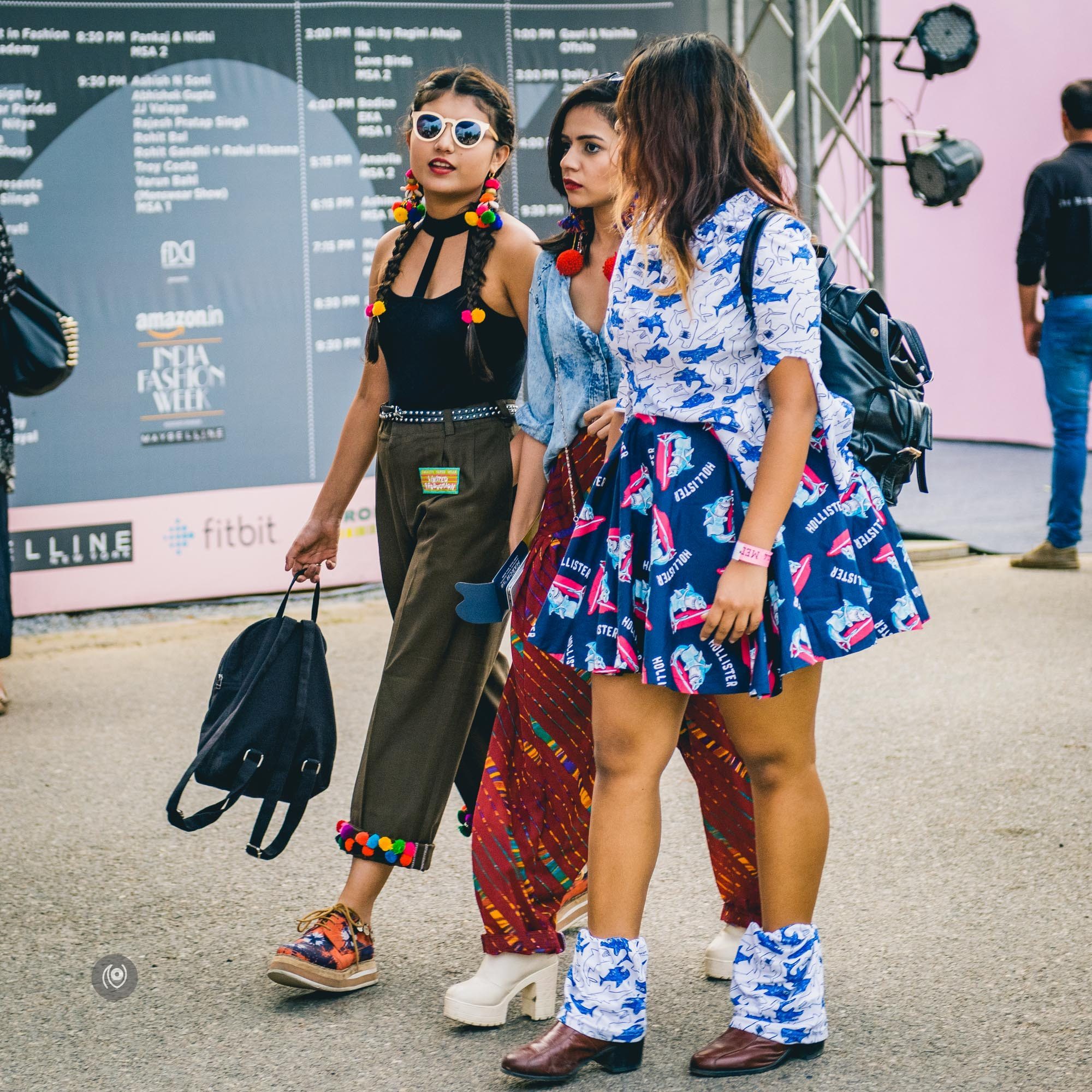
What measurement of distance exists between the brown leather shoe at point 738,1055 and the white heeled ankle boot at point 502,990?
36cm

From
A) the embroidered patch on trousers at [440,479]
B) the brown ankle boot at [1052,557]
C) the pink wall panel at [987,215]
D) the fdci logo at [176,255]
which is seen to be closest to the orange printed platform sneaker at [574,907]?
the embroidered patch on trousers at [440,479]

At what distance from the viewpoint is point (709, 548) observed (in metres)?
2.60

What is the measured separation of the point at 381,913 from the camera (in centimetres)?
365

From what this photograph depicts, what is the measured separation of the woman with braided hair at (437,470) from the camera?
3.23 m

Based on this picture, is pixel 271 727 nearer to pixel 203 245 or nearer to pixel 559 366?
pixel 559 366

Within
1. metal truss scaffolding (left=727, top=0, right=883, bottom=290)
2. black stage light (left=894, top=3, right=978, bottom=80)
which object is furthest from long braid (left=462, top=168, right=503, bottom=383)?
black stage light (left=894, top=3, right=978, bottom=80)

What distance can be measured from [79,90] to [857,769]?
15.3 ft

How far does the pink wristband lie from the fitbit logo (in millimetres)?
5106

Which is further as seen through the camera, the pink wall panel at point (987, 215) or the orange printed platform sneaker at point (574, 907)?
the pink wall panel at point (987, 215)

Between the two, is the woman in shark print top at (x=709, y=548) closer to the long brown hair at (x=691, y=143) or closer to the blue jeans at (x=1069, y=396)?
the long brown hair at (x=691, y=143)

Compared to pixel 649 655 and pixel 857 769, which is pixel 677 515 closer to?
pixel 649 655

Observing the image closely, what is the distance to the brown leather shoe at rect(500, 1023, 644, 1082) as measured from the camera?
8.84ft

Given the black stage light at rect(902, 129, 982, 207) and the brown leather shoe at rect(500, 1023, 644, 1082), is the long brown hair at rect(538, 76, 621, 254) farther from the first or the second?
the black stage light at rect(902, 129, 982, 207)

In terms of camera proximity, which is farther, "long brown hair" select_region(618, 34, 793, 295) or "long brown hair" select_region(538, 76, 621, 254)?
"long brown hair" select_region(538, 76, 621, 254)
